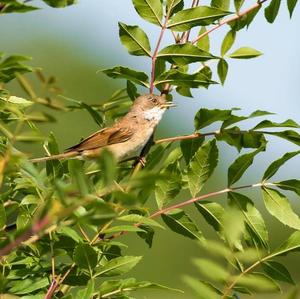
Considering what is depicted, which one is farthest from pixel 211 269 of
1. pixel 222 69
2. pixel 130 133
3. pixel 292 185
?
pixel 130 133

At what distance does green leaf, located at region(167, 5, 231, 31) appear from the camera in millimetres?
2613

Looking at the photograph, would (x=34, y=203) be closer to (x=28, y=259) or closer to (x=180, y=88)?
(x=28, y=259)

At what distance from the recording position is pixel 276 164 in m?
2.67

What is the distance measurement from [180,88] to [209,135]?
0.41 meters

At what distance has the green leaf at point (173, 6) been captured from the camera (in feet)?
9.12

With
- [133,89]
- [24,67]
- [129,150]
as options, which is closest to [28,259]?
[24,67]

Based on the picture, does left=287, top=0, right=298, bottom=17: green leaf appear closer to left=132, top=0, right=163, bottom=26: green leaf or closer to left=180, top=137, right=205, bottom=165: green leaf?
left=132, top=0, right=163, bottom=26: green leaf

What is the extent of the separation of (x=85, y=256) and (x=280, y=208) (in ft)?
2.44

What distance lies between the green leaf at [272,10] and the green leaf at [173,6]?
14.9 inches

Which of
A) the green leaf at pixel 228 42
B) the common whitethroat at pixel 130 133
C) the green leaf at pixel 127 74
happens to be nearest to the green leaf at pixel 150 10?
the green leaf at pixel 127 74

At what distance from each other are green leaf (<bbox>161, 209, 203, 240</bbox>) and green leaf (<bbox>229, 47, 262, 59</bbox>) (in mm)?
769

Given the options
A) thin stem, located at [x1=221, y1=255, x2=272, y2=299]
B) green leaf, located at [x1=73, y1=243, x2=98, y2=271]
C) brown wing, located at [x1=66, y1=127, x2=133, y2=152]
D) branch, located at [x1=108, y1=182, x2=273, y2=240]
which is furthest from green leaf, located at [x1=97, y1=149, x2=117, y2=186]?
brown wing, located at [x1=66, y1=127, x2=133, y2=152]

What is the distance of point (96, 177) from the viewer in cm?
281

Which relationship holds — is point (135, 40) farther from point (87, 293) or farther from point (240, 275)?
point (240, 275)
